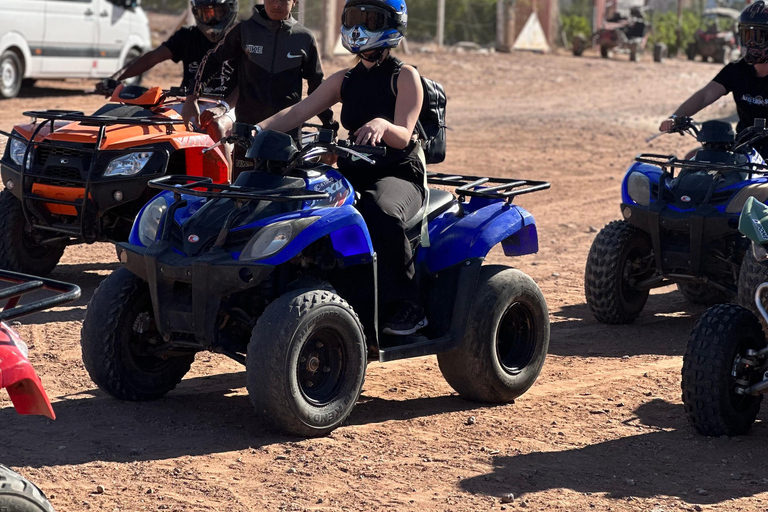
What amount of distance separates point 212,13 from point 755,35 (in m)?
3.86

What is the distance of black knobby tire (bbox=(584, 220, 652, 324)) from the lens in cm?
841

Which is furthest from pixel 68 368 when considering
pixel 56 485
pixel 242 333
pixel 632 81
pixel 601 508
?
pixel 632 81

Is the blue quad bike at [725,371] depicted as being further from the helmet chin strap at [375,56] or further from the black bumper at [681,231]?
the black bumper at [681,231]

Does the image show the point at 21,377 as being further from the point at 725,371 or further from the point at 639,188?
the point at 639,188

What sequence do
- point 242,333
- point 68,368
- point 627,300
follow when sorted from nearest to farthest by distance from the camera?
point 242,333 < point 68,368 < point 627,300

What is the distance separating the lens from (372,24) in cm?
588

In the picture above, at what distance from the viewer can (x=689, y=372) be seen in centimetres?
573

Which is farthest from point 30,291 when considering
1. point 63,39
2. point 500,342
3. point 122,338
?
point 63,39

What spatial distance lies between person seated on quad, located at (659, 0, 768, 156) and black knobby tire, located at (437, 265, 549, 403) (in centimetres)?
256

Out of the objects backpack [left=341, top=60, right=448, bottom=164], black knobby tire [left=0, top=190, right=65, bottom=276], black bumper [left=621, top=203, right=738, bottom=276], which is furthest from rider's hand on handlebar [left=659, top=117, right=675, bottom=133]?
black knobby tire [left=0, top=190, right=65, bottom=276]

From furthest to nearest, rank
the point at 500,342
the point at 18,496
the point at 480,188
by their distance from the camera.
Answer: the point at 480,188
the point at 500,342
the point at 18,496

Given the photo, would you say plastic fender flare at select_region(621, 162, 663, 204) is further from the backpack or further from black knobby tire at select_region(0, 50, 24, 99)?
black knobby tire at select_region(0, 50, 24, 99)

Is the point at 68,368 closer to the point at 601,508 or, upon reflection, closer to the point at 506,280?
the point at 506,280

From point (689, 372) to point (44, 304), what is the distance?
326 cm
